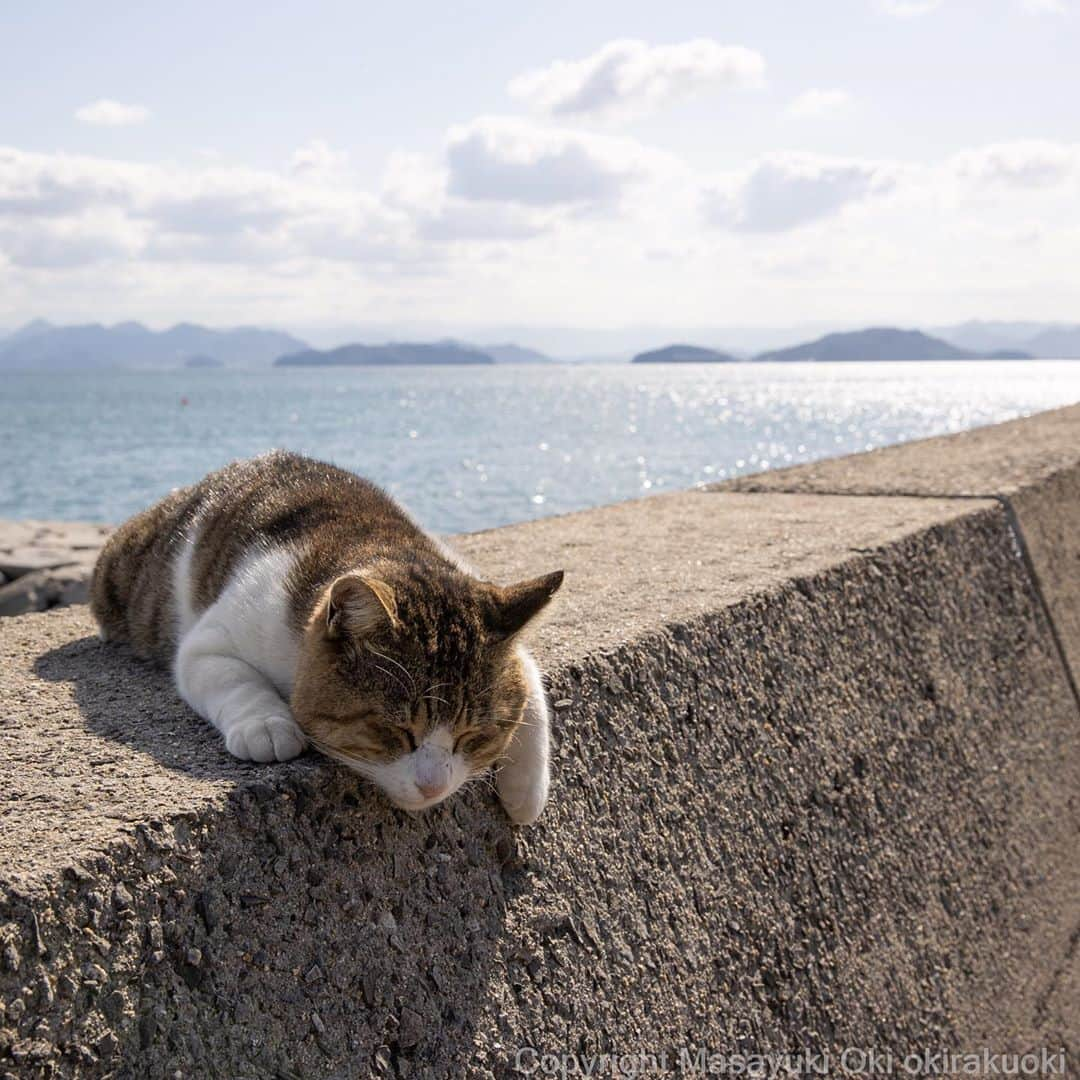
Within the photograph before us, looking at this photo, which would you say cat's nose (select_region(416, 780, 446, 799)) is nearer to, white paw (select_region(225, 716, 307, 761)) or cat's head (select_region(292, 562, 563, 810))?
cat's head (select_region(292, 562, 563, 810))

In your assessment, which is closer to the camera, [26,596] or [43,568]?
[26,596]

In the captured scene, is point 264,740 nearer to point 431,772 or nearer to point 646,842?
point 431,772

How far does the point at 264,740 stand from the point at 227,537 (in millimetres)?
1067

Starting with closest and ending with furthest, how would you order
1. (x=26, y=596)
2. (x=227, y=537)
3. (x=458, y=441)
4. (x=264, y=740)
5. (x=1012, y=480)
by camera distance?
1. (x=264, y=740)
2. (x=227, y=537)
3. (x=1012, y=480)
4. (x=26, y=596)
5. (x=458, y=441)

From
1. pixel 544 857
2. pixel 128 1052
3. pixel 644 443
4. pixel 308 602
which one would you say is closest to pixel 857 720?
pixel 544 857

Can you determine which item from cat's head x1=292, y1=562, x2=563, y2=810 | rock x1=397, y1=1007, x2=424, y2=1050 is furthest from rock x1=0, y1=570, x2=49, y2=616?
rock x1=397, y1=1007, x2=424, y2=1050

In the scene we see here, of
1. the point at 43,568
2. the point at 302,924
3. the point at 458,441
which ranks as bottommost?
the point at 458,441

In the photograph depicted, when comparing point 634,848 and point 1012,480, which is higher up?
point 1012,480

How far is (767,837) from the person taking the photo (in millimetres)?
2195

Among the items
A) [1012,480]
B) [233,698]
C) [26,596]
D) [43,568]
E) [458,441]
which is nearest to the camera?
[233,698]

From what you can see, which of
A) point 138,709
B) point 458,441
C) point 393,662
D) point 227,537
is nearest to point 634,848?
point 393,662

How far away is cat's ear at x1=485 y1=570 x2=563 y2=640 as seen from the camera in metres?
2.00

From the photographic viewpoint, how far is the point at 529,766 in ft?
6.11

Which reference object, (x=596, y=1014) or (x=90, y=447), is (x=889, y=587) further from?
(x=90, y=447)
